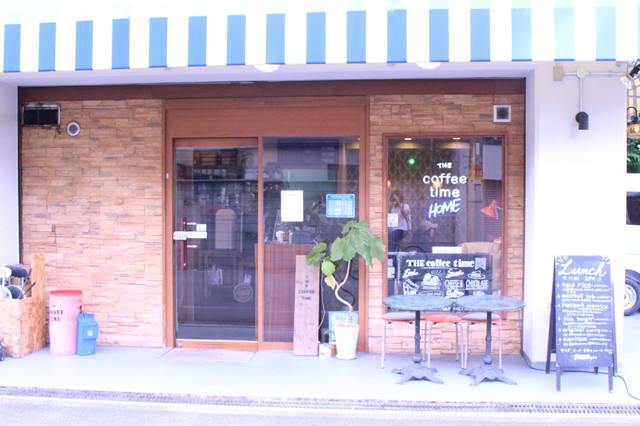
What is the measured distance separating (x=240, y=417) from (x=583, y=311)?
11.0ft

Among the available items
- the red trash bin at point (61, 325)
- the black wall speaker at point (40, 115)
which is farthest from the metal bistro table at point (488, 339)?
the black wall speaker at point (40, 115)

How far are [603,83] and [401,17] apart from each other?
238cm

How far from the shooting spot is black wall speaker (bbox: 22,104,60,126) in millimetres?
6238

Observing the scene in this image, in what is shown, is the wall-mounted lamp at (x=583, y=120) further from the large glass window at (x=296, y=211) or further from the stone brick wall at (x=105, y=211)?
the stone brick wall at (x=105, y=211)

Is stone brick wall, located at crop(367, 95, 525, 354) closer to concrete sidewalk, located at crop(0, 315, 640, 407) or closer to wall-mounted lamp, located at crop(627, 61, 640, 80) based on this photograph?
concrete sidewalk, located at crop(0, 315, 640, 407)

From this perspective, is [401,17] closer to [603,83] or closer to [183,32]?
[183,32]

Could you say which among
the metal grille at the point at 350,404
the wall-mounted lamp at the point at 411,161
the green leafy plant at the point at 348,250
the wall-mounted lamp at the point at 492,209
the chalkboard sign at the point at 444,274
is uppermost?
the wall-mounted lamp at the point at 411,161

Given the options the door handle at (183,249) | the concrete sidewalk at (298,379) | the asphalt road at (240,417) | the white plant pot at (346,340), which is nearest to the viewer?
the asphalt road at (240,417)

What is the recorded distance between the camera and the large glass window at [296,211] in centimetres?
601

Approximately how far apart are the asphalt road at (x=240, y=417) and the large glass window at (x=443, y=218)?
1.82 meters

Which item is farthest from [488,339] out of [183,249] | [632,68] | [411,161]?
[183,249]

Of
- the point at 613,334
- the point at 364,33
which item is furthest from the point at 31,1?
the point at 613,334

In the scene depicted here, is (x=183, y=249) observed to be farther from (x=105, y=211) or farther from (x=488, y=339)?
(x=488, y=339)

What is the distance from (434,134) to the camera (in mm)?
5840
